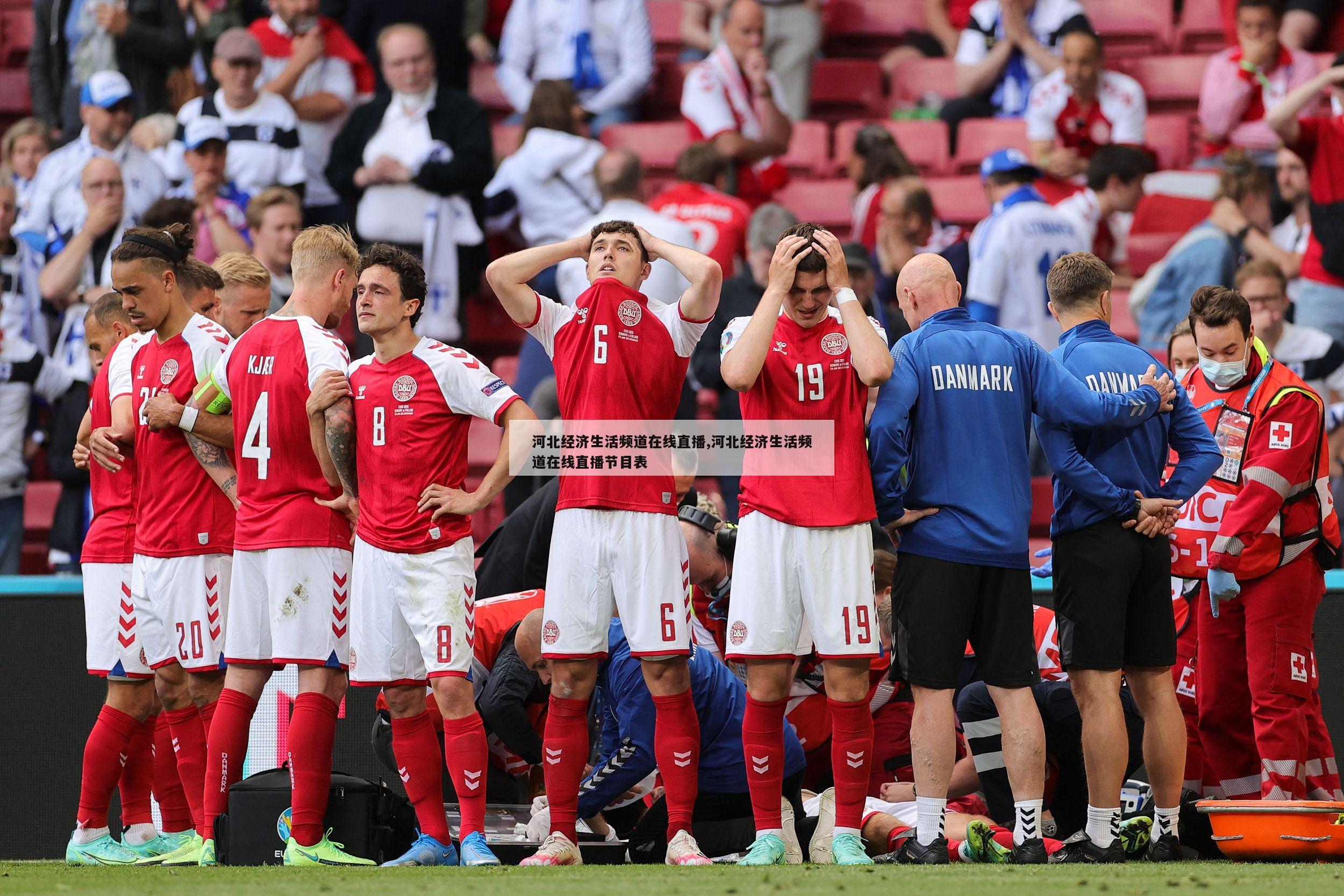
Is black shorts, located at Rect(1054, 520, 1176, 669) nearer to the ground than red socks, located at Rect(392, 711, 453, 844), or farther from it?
farther from it

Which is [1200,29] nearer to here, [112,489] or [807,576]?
[807,576]

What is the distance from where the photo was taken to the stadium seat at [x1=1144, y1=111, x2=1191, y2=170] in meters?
11.7

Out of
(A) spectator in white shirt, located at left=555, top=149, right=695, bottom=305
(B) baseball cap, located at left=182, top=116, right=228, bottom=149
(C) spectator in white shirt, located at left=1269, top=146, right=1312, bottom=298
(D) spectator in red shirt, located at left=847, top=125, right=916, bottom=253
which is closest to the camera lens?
(A) spectator in white shirt, located at left=555, top=149, right=695, bottom=305

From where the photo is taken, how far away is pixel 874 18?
13148 millimetres

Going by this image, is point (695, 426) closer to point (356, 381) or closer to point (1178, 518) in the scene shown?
point (356, 381)

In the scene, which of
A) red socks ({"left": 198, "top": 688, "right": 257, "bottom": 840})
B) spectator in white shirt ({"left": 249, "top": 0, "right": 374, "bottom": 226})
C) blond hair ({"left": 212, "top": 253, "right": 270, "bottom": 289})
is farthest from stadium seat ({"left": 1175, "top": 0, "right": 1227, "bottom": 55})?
red socks ({"left": 198, "top": 688, "right": 257, "bottom": 840})

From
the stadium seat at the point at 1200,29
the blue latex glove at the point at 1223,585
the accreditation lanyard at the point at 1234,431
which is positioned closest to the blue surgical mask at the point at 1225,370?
the accreditation lanyard at the point at 1234,431

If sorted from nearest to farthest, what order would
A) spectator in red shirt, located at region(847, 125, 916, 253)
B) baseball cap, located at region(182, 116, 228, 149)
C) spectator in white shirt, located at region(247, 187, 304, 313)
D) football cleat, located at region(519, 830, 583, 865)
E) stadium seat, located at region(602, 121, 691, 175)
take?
football cleat, located at region(519, 830, 583, 865) < spectator in white shirt, located at region(247, 187, 304, 313) < spectator in red shirt, located at region(847, 125, 916, 253) < baseball cap, located at region(182, 116, 228, 149) < stadium seat, located at region(602, 121, 691, 175)

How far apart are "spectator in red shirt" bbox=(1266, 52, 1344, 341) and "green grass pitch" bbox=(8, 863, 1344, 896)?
17.4 feet

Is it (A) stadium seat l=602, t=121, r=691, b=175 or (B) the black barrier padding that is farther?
(A) stadium seat l=602, t=121, r=691, b=175

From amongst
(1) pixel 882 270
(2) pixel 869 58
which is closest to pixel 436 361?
(1) pixel 882 270

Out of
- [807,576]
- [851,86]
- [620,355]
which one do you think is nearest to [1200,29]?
[851,86]

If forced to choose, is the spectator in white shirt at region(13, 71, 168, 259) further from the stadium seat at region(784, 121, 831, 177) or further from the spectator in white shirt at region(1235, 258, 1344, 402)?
the spectator in white shirt at region(1235, 258, 1344, 402)

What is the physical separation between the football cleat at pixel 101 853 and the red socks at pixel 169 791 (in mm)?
195
